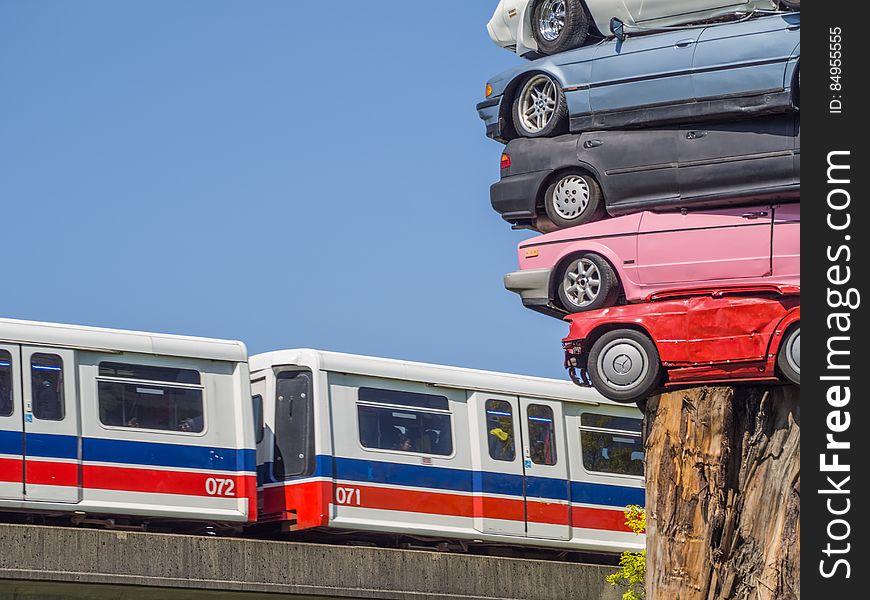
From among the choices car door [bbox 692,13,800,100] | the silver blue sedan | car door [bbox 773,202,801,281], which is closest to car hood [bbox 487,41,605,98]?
the silver blue sedan

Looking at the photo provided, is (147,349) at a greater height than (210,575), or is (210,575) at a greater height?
(147,349)

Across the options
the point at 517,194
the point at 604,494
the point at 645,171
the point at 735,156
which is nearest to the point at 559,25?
the point at 517,194

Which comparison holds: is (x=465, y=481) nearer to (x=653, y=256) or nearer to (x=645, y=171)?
(x=653, y=256)

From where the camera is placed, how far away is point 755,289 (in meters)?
14.2

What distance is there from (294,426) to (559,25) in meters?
5.90

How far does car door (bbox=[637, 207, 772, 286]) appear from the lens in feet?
47.0

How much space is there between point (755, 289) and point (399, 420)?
6.51 m

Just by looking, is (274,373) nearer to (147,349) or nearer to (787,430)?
(147,349)

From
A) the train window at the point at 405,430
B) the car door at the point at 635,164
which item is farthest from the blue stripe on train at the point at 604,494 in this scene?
the car door at the point at 635,164

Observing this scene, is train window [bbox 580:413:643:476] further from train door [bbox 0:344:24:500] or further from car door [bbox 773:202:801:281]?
train door [bbox 0:344:24:500]

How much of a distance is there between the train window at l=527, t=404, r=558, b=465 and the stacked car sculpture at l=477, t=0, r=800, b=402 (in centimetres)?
538

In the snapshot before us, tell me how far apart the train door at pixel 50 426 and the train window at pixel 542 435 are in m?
6.05

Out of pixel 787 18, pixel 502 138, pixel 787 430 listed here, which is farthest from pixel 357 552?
pixel 787 18

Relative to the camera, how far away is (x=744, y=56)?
1435 cm
